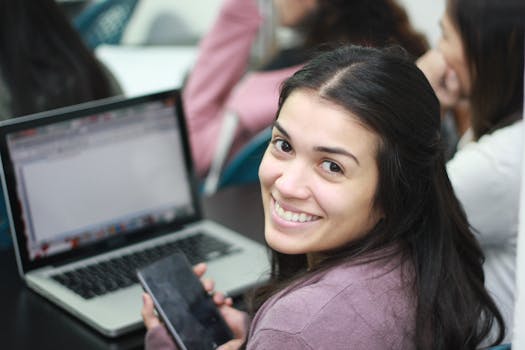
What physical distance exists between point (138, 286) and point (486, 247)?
0.62m

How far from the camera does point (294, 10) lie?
8.02 feet

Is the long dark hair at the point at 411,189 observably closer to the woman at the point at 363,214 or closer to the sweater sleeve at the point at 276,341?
the woman at the point at 363,214

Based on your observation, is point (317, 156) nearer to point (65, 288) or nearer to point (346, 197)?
point (346, 197)

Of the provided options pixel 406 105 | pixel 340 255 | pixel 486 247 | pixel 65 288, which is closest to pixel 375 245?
pixel 340 255

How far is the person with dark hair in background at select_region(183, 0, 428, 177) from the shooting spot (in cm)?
225

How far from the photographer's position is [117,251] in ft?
5.35

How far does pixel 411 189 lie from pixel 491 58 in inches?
23.1

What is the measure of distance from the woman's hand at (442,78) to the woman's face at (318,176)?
2.45 feet

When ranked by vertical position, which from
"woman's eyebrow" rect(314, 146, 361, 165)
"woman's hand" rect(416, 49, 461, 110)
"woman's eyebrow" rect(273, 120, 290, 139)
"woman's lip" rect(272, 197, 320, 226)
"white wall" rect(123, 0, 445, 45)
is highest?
"woman's eyebrow" rect(273, 120, 290, 139)

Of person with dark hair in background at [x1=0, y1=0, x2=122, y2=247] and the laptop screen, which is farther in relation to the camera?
person with dark hair in background at [x1=0, y1=0, x2=122, y2=247]

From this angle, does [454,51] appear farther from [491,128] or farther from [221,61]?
[221,61]

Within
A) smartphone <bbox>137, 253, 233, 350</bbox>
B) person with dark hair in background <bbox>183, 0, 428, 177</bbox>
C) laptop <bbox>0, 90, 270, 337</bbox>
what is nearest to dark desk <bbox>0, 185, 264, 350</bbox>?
laptop <bbox>0, 90, 270, 337</bbox>

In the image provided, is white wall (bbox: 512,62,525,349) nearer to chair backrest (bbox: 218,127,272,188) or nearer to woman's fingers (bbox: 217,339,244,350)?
woman's fingers (bbox: 217,339,244,350)

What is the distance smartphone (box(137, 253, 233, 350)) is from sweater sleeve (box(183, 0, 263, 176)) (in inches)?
47.4
